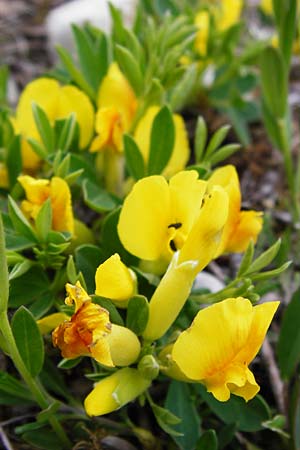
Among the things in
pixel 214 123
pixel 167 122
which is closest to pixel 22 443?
pixel 167 122

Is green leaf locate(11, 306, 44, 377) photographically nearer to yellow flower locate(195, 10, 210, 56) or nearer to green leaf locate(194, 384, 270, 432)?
green leaf locate(194, 384, 270, 432)

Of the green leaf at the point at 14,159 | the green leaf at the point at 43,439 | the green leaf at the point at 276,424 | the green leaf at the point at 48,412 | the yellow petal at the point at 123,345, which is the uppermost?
the green leaf at the point at 14,159

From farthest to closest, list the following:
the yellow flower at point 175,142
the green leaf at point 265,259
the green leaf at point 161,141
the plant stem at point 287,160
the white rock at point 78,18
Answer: the white rock at point 78,18
the plant stem at point 287,160
the yellow flower at point 175,142
the green leaf at point 161,141
the green leaf at point 265,259

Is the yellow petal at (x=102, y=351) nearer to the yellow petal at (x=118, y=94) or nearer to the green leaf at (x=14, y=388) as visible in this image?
the green leaf at (x=14, y=388)

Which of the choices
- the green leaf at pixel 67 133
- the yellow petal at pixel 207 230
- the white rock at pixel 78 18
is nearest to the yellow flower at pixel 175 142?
the green leaf at pixel 67 133

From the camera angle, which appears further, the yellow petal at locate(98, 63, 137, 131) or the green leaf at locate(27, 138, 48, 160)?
the yellow petal at locate(98, 63, 137, 131)

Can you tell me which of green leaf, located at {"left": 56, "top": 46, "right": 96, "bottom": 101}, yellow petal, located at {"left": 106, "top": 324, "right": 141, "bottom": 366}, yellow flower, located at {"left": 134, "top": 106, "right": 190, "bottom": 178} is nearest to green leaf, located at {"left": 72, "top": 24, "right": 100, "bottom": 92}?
green leaf, located at {"left": 56, "top": 46, "right": 96, "bottom": 101}
